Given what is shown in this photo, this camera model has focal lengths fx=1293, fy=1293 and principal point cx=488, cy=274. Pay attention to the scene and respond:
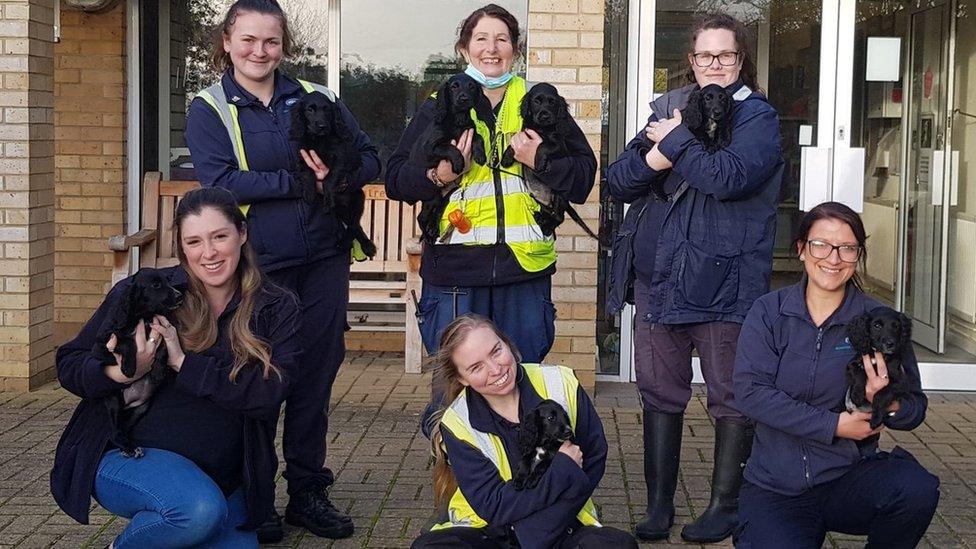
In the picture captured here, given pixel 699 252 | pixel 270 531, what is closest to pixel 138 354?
pixel 270 531

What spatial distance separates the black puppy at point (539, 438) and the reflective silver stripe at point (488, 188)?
939 millimetres

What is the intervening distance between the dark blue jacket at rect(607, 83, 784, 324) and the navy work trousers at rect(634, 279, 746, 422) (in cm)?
8

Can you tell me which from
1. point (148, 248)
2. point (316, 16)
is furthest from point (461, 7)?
point (148, 248)

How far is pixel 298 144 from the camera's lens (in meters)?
4.74

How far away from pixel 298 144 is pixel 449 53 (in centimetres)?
382

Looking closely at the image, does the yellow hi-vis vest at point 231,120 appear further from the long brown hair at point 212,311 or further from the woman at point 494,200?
the woman at point 494,200

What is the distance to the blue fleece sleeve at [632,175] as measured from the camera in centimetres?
477

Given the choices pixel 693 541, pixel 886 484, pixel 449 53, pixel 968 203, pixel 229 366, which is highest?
pixel 449 53

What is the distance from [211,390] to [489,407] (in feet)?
2.94

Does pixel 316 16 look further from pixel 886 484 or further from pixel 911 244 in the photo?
pixel 886 484

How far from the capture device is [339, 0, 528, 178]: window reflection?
27.5 ft

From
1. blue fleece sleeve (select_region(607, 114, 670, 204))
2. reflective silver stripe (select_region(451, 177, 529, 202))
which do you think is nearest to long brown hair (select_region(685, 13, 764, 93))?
blue fleece sleeve (select_region(607, 114, 670, 204))

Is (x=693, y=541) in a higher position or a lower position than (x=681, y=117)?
lower

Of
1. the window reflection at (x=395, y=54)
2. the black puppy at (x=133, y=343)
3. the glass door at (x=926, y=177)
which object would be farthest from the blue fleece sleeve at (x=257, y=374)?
the glass door at (x=926, y=177)
